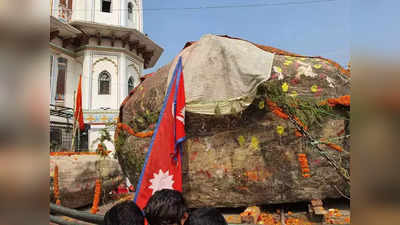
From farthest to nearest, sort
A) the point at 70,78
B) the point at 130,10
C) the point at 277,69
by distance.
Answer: the point at 130,10
the point at 70,78
the point at 277,69

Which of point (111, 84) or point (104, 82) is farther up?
point (104, 82)

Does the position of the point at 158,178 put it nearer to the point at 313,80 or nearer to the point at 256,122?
the point at 256,122

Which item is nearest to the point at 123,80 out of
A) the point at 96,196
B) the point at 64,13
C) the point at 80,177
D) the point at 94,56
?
the point at 94,56

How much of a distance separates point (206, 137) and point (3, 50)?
3.26m

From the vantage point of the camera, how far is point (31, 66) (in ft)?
1.36

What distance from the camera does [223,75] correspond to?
338cm

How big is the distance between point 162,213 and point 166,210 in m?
0.03

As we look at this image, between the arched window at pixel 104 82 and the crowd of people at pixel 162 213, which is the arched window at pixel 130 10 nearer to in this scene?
the arched window at pixel 104 82

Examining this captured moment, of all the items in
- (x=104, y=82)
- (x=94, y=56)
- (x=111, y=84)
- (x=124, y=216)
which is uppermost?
(x=94, y=56)

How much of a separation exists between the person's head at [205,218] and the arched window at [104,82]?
48.7 feet

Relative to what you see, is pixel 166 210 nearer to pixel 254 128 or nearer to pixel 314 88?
pixel 254 128

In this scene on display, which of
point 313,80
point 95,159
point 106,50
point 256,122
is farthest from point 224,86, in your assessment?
point 106,50

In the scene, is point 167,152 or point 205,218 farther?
point 167,152

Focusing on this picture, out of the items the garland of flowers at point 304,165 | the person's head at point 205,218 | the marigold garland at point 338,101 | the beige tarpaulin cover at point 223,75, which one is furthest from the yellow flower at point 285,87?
the person's head at point 205,218
